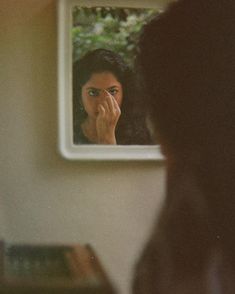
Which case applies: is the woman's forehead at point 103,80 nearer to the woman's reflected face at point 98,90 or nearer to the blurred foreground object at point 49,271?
the woman's reflected face at point 98,90

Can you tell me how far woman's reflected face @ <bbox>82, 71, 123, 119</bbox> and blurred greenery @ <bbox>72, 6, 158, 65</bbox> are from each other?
0.08ft

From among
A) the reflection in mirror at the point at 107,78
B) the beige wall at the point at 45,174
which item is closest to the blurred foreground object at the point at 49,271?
the beige wall at the point at 45,174

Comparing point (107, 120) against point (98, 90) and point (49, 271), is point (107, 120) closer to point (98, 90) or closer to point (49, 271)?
point (98, 90)

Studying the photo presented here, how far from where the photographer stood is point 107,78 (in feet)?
1.99

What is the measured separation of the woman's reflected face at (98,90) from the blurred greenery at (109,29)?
25 mm

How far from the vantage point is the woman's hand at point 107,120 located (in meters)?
0.60

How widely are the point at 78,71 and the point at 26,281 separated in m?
0.21

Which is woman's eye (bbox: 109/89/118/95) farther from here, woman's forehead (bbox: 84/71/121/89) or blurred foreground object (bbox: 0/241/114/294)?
blurred foreground object (bbox: 0/241/114/294)

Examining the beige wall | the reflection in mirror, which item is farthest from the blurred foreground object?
the reflection in mirror

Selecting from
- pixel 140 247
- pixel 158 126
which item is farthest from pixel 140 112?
pixel 140 247

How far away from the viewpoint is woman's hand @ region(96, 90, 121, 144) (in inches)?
23.7

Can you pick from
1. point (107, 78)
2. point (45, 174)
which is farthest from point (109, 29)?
point (45, 174)

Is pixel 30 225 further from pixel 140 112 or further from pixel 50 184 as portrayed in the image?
pixel 140 112

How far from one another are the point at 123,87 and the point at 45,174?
114 mm
